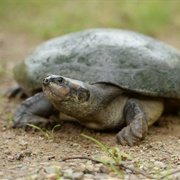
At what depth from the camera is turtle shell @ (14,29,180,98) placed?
3340mm

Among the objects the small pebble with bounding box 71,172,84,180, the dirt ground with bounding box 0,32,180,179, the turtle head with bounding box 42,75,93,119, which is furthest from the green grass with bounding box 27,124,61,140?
the small pebble with bounding box 71,172,84,180

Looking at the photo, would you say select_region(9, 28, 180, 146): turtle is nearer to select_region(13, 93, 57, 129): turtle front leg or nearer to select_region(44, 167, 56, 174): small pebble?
select_region(13, 93, 57, 129): turtle front leg

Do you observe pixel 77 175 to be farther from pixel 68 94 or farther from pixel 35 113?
pixel 35 113

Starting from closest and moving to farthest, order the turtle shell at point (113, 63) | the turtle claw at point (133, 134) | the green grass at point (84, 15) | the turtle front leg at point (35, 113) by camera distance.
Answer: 1. the turtle claw at point (133, 134)
2. the turtle shell at point (113, 63)
3. the turtle front leg at point (35, 113)
4. the green grass at point (84, 15)

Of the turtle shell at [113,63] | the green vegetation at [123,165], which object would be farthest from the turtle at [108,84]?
the green vegetation at [123,165]

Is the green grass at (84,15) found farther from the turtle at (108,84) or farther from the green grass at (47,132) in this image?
the green grass at (47,132)

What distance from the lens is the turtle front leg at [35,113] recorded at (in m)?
3.48

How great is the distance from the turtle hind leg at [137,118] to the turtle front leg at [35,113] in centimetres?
71

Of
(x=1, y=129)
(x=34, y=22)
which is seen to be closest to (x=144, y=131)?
(x=1, y=129)

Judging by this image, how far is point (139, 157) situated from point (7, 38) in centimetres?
561

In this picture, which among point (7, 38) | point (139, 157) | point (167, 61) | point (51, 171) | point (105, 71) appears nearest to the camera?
point (51, 171)

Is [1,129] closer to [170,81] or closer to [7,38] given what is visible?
Result: [170,81]

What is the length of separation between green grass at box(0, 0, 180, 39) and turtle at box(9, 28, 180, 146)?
13.2ft

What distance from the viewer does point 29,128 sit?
A: 3461 millimetres
